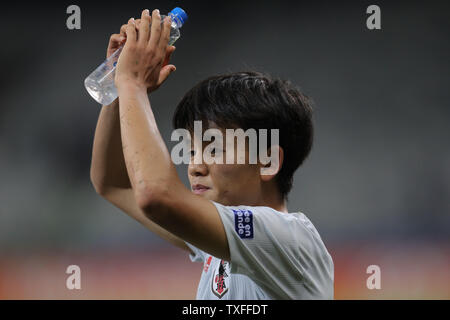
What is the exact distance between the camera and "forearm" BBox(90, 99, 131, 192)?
989mm

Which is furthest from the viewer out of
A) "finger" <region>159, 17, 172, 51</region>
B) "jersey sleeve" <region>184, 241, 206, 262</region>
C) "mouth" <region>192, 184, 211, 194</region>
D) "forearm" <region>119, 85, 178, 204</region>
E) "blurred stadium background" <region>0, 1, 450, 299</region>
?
"blurred stadium background" <region>0, 1, 450, 299</region>

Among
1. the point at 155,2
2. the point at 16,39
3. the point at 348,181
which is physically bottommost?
the point at 348,181

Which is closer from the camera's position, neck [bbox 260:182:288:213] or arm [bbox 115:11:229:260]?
arm [bbox 115:11:229:260]

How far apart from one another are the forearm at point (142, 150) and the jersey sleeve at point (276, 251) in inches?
4.4

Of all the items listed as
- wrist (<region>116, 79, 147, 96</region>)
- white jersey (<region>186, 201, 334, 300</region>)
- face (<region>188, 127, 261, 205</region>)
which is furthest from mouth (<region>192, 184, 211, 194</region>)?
wrist (<region>116, 79, 147, 96</region>)

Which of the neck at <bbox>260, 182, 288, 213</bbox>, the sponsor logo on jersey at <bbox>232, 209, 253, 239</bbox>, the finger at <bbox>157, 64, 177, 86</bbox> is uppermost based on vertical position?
the finger at <bbox>157, 64, 177, 86</bbox>

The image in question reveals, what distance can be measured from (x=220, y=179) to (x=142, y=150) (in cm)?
22

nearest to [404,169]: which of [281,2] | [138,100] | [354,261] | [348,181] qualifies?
[348,181]

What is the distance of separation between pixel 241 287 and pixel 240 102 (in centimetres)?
33

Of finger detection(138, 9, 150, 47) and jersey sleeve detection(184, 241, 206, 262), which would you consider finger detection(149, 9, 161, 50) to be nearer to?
finger detection(138, 9, 150, 47)

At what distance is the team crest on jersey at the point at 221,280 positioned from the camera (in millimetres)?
940

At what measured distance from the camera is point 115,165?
1057mm

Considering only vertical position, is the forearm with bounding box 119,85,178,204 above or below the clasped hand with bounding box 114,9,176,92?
below

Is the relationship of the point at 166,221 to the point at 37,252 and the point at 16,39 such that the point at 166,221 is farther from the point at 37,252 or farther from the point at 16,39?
the point at 16,39
